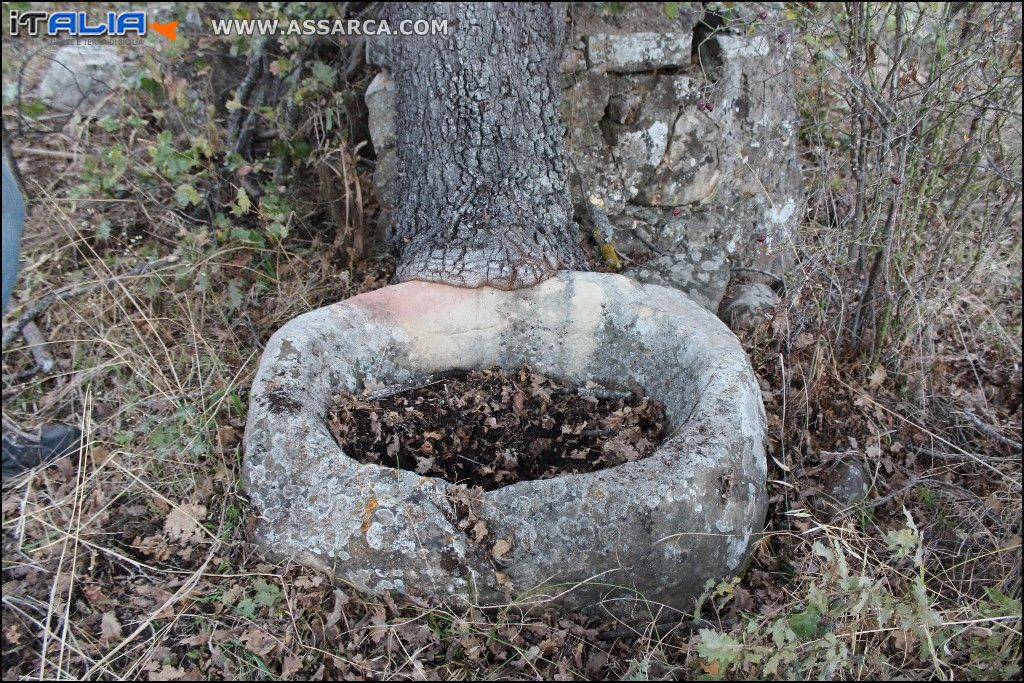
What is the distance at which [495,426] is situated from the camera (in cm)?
299

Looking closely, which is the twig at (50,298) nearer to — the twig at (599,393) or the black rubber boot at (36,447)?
the black rubber boot at (36,447)

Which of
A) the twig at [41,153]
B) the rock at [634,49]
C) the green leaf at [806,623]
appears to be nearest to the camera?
the green leaf at [806,623]

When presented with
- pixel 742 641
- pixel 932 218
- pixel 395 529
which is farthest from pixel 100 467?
pixel 932 218

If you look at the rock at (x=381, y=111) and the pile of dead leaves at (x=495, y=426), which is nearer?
the pile of dead leaves at (x=495, y=426)

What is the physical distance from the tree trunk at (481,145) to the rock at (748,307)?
91 cm

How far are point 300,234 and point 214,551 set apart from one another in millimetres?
2080

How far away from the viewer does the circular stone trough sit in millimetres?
2387

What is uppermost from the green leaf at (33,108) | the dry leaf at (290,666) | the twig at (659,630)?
the green leaf at (33,108)

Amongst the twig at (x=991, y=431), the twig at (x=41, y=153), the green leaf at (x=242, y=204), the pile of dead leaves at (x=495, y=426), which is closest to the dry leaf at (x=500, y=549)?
the pile of dead leaves at (x=495, y=426)

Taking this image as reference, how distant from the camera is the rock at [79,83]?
4688 millimetres

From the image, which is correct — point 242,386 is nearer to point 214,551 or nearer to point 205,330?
point 205,330

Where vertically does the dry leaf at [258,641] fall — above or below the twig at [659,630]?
below

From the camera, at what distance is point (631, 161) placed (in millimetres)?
4191

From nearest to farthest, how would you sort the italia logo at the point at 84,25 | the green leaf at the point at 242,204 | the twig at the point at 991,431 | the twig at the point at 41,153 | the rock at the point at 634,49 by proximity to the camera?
the twig at the point at 991,431, the green leaf at the point at 242,204, the rock at the point at 634,49, the twig at the point at 41,153, the italia logo at the point at 84,25
